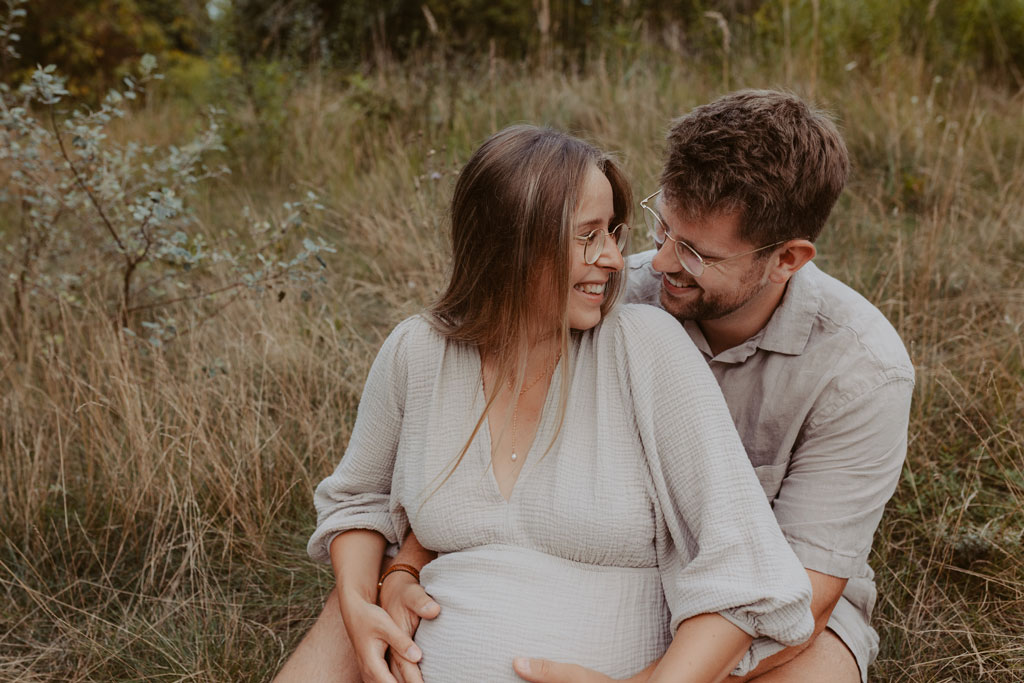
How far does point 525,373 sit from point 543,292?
23 cm

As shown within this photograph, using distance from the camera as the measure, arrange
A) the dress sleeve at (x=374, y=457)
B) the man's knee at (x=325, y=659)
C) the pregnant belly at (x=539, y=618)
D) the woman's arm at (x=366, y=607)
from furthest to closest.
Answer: the dress sleeve at (x=374, y=457), the man's knee at (x=325, y=659), the woman's arm at (x=366, y=607), the pregnant belly at (x=539, y=618)

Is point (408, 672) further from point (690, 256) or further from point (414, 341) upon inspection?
point (690, 256)

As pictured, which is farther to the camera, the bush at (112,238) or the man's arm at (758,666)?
the bush at (112,238)

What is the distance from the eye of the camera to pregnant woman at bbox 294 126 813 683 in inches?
73.8

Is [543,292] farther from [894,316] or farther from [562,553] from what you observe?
[894,316]

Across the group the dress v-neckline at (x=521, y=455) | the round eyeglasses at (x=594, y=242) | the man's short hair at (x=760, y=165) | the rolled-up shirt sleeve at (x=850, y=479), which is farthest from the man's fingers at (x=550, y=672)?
the man's short hair at (x=760, y=165)

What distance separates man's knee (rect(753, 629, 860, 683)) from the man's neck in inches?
30.0

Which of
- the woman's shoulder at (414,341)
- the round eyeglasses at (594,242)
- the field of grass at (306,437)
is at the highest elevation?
the round eyeglasses at (594,242)

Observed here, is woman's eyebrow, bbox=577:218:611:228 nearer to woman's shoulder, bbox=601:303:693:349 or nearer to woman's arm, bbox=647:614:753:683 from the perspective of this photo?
woman's shoulder, bbox=601:303:693:349

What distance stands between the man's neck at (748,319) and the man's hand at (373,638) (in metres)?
1.11

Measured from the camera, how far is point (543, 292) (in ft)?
7.00

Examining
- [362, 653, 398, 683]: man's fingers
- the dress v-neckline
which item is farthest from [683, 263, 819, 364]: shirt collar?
[362, 653, 398, 683]: man's fingers

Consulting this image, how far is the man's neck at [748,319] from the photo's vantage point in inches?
90.9

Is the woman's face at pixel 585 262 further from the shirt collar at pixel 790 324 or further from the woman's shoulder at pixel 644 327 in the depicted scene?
the shirt collar at pixel 790 324
